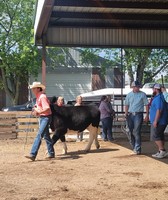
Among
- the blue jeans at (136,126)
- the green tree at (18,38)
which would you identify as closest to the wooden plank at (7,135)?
the blue jeans at (136,126)

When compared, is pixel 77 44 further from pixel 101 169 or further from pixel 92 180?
pixel 92 180

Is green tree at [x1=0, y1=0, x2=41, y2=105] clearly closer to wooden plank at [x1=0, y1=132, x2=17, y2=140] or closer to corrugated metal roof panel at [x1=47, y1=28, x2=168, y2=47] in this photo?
corrugated metal roof panel at [x1=47, y1=28, x2=168, y2=47]

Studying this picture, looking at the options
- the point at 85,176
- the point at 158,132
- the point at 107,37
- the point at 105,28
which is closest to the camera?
the point at 85,176

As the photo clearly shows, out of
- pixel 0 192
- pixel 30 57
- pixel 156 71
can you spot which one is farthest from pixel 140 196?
pixel 156 71

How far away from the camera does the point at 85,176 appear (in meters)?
8.34

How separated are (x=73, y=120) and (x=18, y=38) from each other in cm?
1949

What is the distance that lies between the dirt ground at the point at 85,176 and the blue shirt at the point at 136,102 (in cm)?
115

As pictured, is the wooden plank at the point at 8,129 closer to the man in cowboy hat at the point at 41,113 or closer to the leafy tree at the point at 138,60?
the man in cowboy hat at the point at 41,113

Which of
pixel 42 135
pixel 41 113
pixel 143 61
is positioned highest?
pixel 143 61

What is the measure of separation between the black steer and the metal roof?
4.00 m

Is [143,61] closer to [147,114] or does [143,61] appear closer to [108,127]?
[108,127]

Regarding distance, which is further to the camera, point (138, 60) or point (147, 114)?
point (138, 60)

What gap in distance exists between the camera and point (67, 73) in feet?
122

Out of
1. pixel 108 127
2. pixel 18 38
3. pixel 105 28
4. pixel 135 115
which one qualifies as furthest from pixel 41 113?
pixel 18 38
